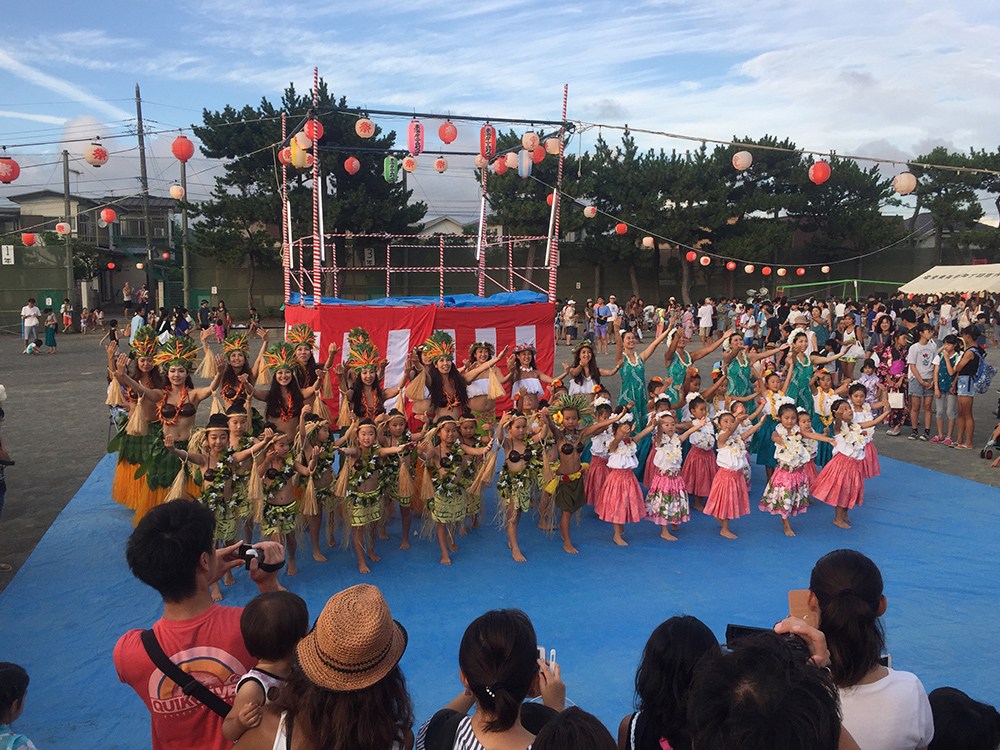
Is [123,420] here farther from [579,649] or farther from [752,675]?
[752,675]

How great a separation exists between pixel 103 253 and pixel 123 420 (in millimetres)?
27804

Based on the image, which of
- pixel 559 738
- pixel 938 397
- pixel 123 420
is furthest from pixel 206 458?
pixel 938 397

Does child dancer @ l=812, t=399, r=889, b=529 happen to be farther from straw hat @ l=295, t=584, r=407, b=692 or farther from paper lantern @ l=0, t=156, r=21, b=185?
paper lantern @ l=0, t=156, r=21, b=185

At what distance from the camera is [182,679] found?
215 centimetres

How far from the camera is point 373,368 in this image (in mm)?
6723

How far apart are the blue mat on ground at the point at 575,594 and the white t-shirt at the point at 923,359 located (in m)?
2.86

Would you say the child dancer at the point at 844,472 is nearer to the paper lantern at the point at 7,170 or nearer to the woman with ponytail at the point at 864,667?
the woman with ponytail at the point at 864,667

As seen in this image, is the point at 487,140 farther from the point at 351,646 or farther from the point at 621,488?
the point at 351,646

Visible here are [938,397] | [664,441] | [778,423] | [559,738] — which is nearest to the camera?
[559,738]

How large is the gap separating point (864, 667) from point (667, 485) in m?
4.18

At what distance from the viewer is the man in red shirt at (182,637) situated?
2.21 meters

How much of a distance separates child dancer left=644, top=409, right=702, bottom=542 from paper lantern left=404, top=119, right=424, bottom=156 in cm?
696

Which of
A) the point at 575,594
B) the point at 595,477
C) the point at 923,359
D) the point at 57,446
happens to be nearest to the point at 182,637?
the point at 575,594

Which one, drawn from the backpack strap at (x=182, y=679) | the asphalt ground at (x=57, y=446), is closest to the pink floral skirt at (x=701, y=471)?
the asphalt ground at (x=57, y=446)
